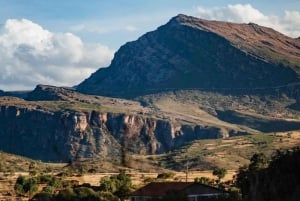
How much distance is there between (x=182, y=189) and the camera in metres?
118

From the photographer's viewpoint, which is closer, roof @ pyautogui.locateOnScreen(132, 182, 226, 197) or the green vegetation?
the green vegetation

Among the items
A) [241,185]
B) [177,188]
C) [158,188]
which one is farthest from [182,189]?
[241,185]

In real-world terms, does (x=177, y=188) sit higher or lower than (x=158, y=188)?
higher

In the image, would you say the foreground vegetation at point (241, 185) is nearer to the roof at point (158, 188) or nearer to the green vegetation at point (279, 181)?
the green vegetation at point (279, 181)

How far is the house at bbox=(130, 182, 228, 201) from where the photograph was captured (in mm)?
120812

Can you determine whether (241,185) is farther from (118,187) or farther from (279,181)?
(118,187)

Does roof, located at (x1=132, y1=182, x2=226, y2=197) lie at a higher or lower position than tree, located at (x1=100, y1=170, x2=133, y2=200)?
higher

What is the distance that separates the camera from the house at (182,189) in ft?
396

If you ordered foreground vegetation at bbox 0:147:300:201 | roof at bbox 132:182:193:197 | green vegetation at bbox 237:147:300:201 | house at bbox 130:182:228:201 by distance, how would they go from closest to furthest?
1. green vegetation at bbox 237:147:300:201
2. foreground vegetation at bbox 0:147:300:201
3. house at bbox 130:182:228:201
4. roof at bbox 132:182:193:197

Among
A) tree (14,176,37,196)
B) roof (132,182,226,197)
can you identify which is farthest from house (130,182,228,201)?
tree (14,176,37,196)

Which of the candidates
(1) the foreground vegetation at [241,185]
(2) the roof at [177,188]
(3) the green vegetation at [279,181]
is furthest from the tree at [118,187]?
(3) the green vegetation at [279,181]

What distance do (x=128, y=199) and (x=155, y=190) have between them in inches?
486

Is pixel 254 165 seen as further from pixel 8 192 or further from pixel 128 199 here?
pixel 8 192

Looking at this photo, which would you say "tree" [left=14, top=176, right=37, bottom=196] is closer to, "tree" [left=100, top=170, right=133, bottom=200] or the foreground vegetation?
the foreground vegetation
